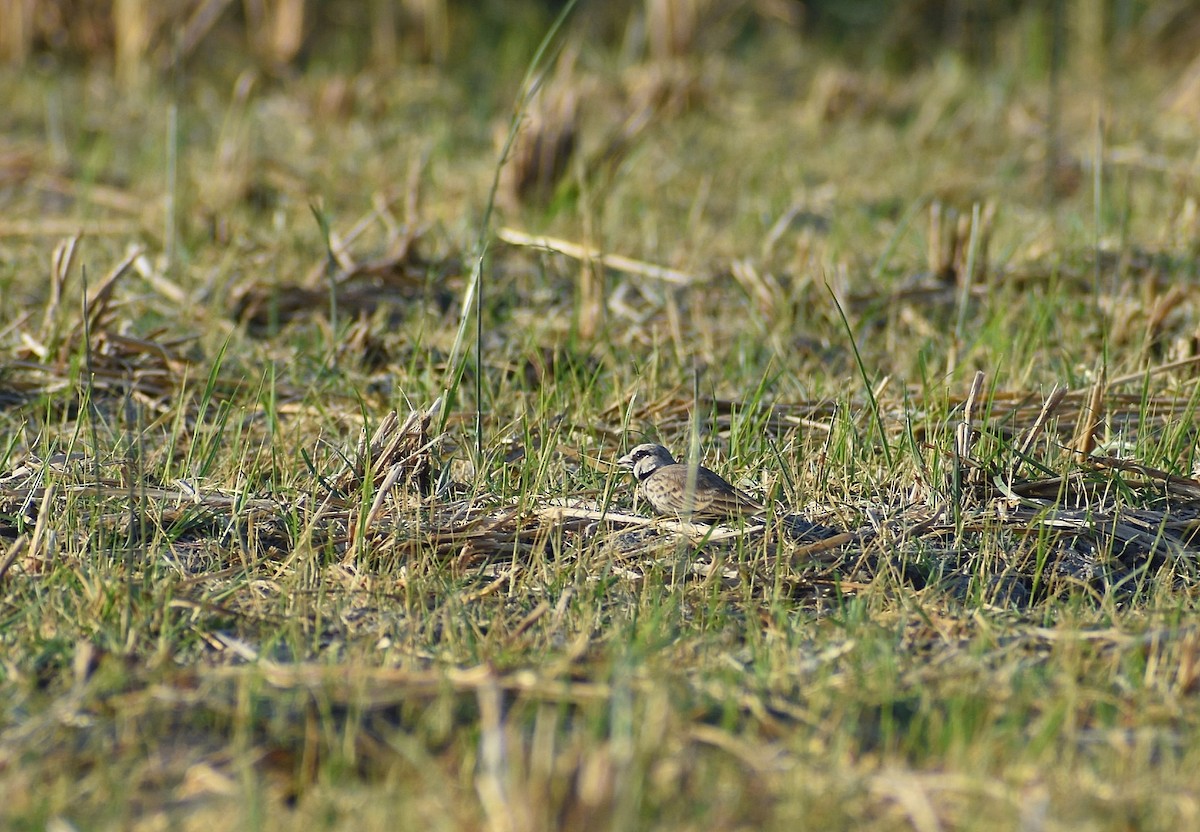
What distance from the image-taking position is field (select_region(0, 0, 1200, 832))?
2.17m

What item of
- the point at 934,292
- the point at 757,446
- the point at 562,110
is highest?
the point at 562,110

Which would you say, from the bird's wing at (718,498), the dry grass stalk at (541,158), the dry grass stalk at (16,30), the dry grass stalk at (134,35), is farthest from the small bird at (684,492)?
the dry grass stalk at (16,30)

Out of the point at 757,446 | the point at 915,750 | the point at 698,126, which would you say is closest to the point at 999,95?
the point at 698,126

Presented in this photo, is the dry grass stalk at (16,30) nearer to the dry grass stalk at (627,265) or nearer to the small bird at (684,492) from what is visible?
the dry grass stalk at (627,265)

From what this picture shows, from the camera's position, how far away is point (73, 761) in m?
2.20

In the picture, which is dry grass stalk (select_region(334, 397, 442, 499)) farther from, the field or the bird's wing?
the bird's wing

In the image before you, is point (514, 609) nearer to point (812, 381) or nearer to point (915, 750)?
point (915, 750)

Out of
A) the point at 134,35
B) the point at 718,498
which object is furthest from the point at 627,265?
the point at 134,35

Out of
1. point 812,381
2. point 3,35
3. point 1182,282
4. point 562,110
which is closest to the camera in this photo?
point 812,381

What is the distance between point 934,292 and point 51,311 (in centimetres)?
281

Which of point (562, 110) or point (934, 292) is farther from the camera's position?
point (562, 110)

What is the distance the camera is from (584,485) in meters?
3.44

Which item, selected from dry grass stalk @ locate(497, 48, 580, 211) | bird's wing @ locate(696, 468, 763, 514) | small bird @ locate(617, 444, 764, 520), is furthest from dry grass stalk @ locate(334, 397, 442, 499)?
dry grass stalk @ locate(497, 48, 580, 211)

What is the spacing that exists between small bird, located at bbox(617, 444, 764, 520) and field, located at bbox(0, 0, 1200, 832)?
0.16 feet
